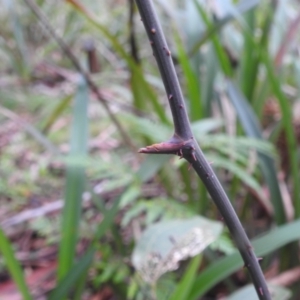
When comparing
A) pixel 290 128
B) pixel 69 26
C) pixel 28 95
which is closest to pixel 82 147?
pixel 290 128

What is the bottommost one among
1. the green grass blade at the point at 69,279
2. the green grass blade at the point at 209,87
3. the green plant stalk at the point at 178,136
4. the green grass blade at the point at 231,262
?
the green grass blade at the point at 231,262

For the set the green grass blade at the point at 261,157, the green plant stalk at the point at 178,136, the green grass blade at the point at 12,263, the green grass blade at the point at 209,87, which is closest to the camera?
the green plant stalk at the point at 178,136

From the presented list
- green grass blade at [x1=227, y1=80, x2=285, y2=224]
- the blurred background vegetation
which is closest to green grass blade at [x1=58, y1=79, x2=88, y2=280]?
the blurred background vegetation

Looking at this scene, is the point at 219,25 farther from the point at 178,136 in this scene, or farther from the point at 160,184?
the point at 178,136

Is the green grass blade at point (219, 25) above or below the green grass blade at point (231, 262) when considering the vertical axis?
above

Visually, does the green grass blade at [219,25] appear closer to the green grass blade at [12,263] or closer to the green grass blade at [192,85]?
the green grass blade at [192,85]

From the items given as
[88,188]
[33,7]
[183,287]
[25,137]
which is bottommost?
[183,287]

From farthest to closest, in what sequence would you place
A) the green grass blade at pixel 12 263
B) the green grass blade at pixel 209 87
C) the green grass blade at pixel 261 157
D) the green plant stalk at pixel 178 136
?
the green grass blade at pixel 209 87
the green grass blade at pixel 261 157
the green grass blade at pixel 12 263
the green plant stalk at pixel 178 136

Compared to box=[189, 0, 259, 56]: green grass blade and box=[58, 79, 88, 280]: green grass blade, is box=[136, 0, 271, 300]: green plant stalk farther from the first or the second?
box=[189, 0, 259, 56]: green grass blade

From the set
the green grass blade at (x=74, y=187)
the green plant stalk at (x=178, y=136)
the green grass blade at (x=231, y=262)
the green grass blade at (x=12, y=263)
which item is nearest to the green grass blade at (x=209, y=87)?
the green grass blade at (x=74, y=187)

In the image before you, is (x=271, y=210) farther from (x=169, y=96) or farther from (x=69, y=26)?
(x=69, y=26)
